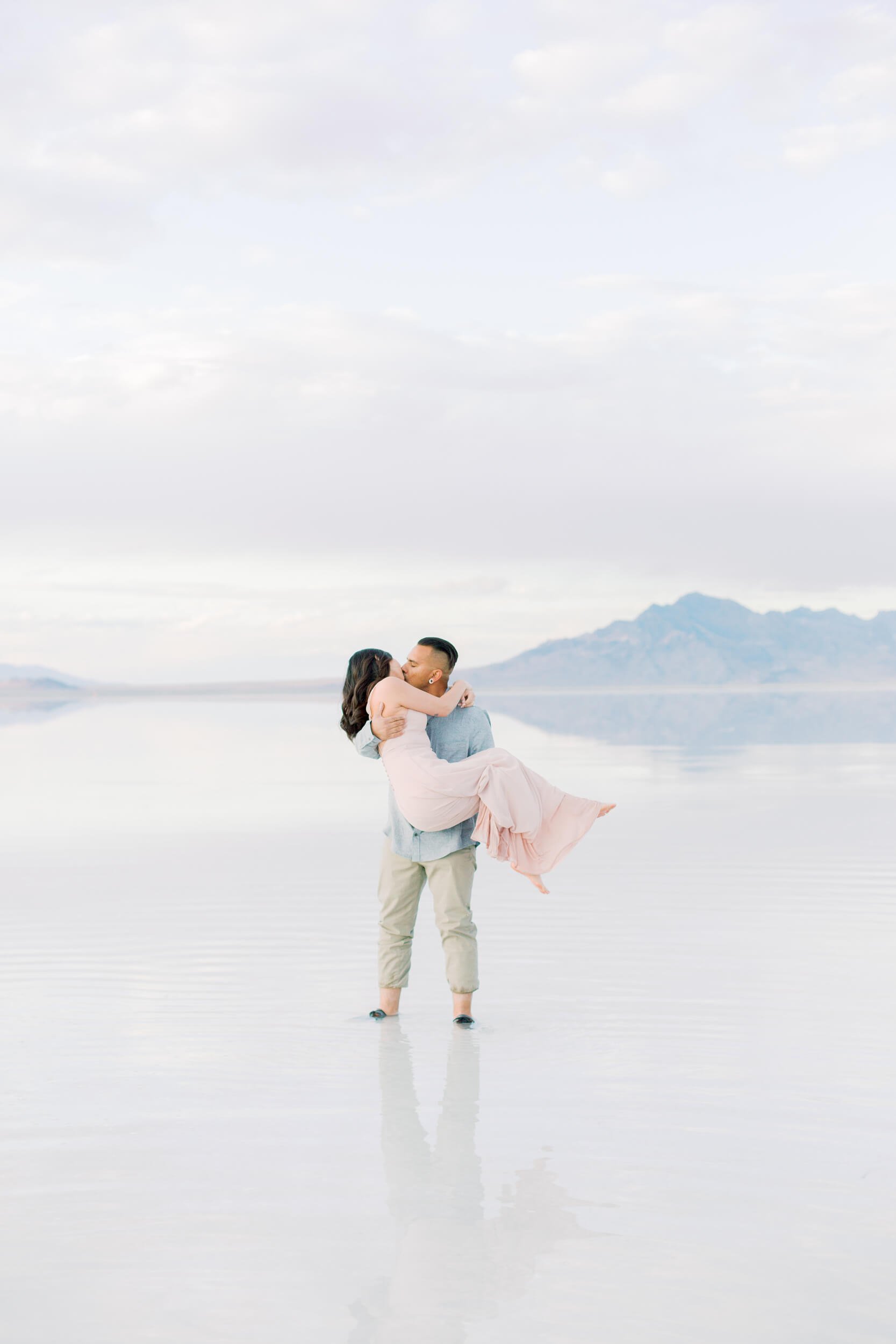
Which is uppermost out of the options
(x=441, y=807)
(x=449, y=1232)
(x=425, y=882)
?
(x=441, y=807)

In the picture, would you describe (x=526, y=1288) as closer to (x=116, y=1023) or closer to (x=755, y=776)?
(x=116, y=1023)

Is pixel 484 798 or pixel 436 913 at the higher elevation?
pixel 484 798

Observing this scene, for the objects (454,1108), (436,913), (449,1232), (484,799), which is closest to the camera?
(449,1232)

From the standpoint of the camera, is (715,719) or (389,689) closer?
(389,689)

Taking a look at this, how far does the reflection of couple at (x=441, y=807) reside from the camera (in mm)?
5191

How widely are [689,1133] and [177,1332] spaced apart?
5.45 feet

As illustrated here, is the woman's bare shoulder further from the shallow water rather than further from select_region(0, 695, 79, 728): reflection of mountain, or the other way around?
select_region(0, 695, 79, 728): reflection of mountain

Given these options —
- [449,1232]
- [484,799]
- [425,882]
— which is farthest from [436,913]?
[449,1232]

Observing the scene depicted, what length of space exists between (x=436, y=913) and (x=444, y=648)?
3.39ft

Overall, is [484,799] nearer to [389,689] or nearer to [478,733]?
[478,733]

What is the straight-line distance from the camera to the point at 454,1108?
4152mm

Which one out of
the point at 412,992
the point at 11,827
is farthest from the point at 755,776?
the point at 412,992

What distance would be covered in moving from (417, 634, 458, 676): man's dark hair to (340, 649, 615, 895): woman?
3.4 inches

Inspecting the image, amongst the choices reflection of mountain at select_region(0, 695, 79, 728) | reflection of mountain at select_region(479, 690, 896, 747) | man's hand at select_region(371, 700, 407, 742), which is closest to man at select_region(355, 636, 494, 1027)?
man's hand at select_region(371, 700, 407, 742)
